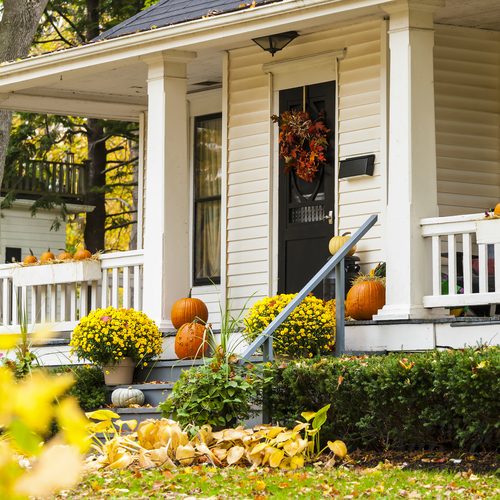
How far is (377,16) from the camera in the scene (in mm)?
7645

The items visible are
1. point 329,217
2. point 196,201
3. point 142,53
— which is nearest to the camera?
point 142,53

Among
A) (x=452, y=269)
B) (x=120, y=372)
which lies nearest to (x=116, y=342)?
(x=120, y=372)

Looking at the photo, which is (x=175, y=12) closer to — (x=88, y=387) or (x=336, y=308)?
(x=336, y=308)

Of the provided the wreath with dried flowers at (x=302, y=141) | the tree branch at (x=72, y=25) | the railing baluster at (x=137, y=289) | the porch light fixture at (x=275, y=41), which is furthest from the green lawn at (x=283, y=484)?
the tree branch at (x=72, y=25)

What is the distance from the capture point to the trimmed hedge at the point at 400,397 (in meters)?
4.52

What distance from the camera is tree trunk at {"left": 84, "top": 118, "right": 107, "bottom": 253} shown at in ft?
62.3

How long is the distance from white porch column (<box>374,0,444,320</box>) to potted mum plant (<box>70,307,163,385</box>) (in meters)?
2.12

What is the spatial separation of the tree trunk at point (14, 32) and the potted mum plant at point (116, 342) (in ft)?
20.1

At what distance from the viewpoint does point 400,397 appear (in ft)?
15.6

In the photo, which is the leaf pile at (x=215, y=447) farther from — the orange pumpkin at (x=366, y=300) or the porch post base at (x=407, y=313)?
the orange pumpkin at (x=366, y=300)

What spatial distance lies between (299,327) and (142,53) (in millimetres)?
3461

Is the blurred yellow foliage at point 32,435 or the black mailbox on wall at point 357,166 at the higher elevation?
the black mailbox on wall at point 357,166

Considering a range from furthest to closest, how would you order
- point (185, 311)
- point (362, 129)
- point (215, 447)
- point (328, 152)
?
point (328, 152)
point (362, 129)
point (185, 311)
point (215, 447)

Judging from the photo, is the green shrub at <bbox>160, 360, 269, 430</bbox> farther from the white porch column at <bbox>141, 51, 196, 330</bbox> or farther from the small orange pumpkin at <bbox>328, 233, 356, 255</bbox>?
the small orange pumpkin at <bbox>328, 233, 356, 255</bbox>
